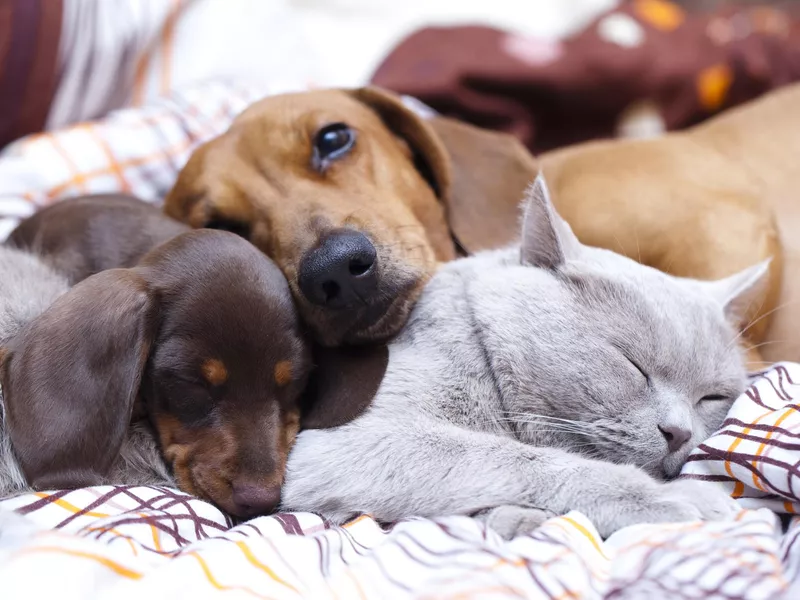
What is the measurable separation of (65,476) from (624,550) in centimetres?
82

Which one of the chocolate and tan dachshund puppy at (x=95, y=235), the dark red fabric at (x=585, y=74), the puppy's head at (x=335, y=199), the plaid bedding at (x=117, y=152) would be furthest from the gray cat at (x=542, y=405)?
the dark red fabric at (x=585, y=74)

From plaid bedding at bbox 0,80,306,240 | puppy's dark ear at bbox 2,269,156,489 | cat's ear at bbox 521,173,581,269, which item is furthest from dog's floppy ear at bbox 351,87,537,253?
puppy's dark ear at bbox 2,269,156,489

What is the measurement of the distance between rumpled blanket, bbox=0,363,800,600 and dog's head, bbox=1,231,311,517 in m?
0.07

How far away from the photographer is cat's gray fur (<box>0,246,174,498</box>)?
3.84ft

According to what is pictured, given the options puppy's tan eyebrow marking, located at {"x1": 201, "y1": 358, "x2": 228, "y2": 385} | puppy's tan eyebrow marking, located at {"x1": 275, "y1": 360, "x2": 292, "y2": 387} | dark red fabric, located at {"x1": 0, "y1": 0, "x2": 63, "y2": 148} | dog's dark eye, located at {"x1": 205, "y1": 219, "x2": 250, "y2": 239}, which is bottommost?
puppy's tan eyebrow marking, located at {"x1": 275, "y1": 360, "x2": 292, "y2": 387}

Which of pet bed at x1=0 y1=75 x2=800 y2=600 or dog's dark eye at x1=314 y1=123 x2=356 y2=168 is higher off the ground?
dog's dark eye at x1=314 y1=123 x2=356 y2=168

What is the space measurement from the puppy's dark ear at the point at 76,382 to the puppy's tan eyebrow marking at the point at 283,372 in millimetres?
216

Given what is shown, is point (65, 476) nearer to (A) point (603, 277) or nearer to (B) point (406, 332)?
(B) point (406, 332)

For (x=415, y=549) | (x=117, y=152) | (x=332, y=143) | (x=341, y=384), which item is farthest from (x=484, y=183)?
(x=415, y=549)

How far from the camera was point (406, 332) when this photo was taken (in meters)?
1.38

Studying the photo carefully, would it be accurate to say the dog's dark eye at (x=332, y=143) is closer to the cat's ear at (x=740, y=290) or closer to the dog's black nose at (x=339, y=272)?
the dog's black nose at (x=339, y=272)

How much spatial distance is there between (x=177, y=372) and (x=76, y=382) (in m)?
0.15

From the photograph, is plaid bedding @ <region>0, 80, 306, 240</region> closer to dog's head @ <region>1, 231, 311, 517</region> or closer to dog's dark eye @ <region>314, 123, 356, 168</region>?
dog's dark eye @ <region>314, 123, 356, 168</region>

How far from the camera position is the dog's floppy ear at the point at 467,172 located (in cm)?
175
